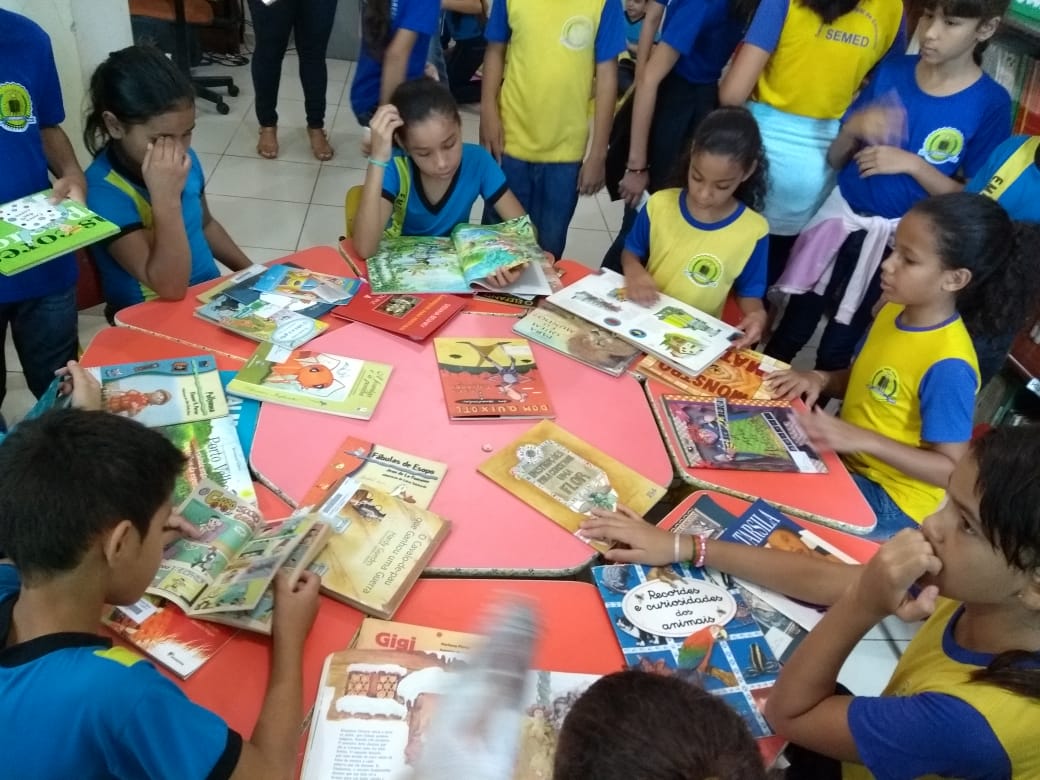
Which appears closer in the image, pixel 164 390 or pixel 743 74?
pixel 164 390

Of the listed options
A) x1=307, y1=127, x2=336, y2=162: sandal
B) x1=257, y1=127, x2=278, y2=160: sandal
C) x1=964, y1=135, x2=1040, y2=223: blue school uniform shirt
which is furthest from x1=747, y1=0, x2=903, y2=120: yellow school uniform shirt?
x1=257, y1=127, x2=278, y2=160: sandal

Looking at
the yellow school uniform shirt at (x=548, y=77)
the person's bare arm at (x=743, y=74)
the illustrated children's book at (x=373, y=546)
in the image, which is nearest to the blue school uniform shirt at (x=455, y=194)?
the yellow school uniform shirt at (x=548, y=77)

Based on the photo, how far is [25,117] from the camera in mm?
1674

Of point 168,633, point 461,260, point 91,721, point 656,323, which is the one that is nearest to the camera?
point 91,721

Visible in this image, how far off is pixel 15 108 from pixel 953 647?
1993mm

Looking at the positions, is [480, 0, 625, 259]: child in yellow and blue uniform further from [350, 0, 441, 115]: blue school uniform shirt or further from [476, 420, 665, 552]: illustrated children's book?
[476, 420, 665, 552]: illustrated children's book

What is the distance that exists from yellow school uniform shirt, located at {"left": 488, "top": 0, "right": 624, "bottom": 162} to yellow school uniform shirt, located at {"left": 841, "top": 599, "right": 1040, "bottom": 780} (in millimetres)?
1759

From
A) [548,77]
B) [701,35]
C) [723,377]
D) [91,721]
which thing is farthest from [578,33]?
[91,721]

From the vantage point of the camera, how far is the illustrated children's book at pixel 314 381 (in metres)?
1.41

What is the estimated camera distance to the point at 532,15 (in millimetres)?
2172

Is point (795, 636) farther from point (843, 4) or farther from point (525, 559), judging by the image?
point (843, 4)

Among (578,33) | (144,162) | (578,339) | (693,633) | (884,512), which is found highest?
(578,33)

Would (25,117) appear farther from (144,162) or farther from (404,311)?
(404,311)

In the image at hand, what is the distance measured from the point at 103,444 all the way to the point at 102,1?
88.2 inches
